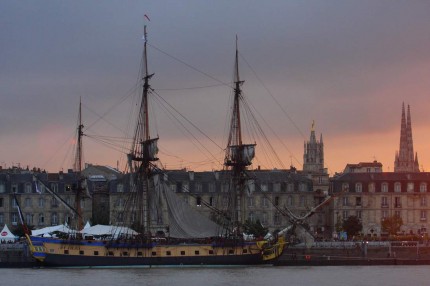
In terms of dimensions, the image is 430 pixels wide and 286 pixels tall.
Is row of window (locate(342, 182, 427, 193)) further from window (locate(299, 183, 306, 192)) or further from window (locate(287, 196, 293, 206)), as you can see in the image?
window (locate(287, 196, 293, 206))

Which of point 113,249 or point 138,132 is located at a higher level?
point 138,132

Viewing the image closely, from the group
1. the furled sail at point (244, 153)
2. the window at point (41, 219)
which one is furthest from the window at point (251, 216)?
the furled sail at point (244, 153)

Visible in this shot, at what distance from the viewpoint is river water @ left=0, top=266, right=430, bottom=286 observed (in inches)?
3777

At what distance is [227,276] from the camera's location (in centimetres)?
10200

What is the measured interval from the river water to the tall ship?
2638mm

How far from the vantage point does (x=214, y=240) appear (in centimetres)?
11625

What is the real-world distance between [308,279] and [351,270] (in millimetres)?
11962

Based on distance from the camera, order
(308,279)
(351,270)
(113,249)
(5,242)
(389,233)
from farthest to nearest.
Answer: (389,233)
(5,242)
(113,249)
(351,270)
(308,279)

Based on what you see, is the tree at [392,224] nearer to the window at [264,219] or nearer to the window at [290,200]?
the window at [290,200]

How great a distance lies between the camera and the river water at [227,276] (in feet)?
315

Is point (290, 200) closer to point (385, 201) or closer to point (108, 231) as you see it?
point (385, 201)

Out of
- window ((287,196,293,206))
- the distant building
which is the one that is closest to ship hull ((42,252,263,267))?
window ((287,196,293,206))

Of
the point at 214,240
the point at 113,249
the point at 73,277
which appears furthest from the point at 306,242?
the point at 73,277

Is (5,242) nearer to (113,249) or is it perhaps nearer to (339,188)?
(113,249)
